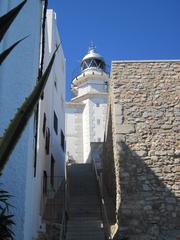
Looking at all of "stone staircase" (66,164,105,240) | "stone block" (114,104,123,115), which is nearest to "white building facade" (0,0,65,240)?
"stone staircase" (66,164,105,240)

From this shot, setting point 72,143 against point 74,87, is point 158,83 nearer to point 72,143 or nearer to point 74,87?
point 72,143

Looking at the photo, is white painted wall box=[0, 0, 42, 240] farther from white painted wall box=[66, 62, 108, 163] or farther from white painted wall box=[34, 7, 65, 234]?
white painted wall box=[66, 62, 108, 163]

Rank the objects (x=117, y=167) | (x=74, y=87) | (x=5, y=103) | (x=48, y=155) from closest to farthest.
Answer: (x=5, y=103)
(x=117, y=167)
(x=48, y=155)
(x=74, y=87)

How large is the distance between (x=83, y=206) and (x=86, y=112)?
53.4 feet

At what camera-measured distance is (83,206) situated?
528 inches

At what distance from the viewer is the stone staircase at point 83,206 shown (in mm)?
10875

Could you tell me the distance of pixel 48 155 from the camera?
14.4m

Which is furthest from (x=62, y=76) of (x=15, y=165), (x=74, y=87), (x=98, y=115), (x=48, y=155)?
(x=15, y=165)

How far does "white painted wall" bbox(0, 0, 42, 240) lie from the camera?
755cm

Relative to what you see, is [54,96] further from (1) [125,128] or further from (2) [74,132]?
(2) [74,132]

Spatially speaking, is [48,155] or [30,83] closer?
[30,83]

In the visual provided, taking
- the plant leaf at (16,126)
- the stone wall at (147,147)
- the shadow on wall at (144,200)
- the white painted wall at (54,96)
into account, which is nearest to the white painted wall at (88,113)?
the white painted wall at (54,96)

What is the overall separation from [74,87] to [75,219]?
20252 mm

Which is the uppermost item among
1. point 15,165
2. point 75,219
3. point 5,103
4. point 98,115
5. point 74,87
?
point 74,87
